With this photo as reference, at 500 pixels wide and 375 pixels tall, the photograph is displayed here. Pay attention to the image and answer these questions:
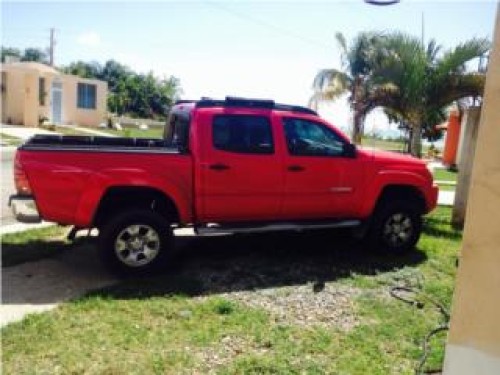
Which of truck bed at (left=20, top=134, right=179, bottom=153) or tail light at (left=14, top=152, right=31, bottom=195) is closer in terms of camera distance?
tail light at (left=14, top=152, right=31, bottom=195)

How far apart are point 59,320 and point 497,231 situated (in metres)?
3.81

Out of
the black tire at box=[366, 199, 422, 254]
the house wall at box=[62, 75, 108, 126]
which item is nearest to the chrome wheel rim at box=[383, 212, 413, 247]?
the black tire at box=[366, 199, 422, 254]

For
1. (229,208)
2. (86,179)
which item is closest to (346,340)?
(229,208)

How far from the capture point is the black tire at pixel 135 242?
557cm

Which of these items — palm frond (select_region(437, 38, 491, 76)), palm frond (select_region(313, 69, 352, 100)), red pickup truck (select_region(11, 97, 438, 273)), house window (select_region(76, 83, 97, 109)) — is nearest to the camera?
red pickup truck (select_region(11, 97, 438, 273))

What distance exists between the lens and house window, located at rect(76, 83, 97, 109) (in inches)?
1416

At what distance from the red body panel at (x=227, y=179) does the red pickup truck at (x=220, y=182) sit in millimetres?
12

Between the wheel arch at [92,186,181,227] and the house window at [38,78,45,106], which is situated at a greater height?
the house window at [38,78,45,106]

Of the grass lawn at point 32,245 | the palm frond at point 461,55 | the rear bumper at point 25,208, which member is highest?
the palm frond at point 461,55

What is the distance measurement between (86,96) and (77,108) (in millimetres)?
1262

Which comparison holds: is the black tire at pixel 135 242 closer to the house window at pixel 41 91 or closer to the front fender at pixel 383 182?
the front fender at pixel 383 182

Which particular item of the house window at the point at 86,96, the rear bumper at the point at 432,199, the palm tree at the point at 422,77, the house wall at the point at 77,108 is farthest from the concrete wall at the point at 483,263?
the house window at the point at 86,96

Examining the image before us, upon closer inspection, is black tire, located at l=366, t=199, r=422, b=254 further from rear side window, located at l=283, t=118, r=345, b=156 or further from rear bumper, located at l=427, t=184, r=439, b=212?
rear side window, located at l=283, t=118, r=345, b=156

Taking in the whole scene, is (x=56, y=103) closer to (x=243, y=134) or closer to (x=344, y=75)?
(x=344, y=75)
